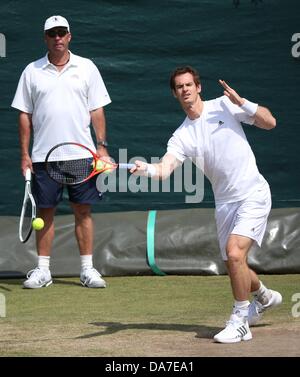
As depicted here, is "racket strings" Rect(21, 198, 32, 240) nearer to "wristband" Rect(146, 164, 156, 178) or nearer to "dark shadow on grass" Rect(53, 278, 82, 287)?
"dark shadow on grass" Rect(53, 278, 82, 287)

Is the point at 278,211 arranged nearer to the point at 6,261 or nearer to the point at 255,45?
the point at 255,45

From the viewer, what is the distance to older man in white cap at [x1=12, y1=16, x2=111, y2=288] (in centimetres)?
795

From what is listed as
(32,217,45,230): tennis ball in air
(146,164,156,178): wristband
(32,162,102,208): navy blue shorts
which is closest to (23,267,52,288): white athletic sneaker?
(32,162,102,208): navy blue shorts

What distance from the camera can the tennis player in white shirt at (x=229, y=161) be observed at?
19.9 feet

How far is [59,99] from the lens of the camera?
26.1 feet

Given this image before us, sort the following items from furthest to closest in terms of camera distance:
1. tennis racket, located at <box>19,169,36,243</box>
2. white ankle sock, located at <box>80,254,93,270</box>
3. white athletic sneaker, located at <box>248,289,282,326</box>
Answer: white ankle sock, located at <box>80,254,93,270</box>
tennis racket, located at <box>19,169,36,243</box>
white athletic sneaker, located at <box>248,289,282,326</box>

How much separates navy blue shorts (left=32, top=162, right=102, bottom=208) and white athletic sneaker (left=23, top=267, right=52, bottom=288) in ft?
1.58

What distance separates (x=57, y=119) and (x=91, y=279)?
3.88ft

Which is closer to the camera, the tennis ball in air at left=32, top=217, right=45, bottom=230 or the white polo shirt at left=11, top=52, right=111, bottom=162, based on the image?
the tennis ball in air at left=32, top=217, right=45, bottom=230

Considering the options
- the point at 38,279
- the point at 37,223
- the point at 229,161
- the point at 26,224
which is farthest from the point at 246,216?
the point at 26,224

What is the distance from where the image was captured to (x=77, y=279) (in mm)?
8492

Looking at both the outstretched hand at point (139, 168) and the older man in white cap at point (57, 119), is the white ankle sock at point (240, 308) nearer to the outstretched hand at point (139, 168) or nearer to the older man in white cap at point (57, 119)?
the outstretched hand at point (139, 168)

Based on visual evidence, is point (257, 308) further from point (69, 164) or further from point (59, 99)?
point (59, 99)

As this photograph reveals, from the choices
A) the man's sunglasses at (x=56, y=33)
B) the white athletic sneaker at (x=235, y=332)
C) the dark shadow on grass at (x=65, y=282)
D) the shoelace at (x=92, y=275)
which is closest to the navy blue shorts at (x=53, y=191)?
the shoelace at (x=92, y=275)
